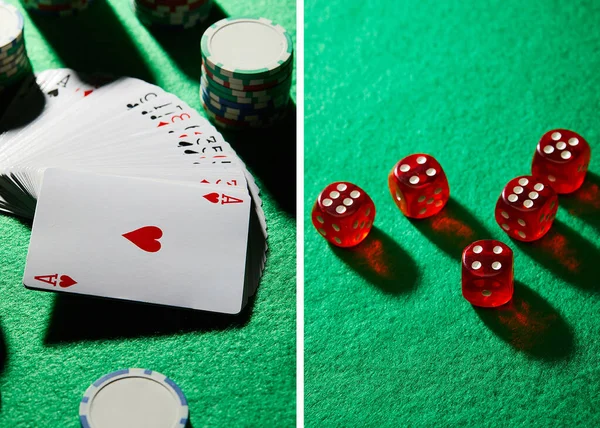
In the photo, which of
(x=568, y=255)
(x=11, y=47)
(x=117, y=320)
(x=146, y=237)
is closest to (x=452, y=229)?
(x=568, y=255)

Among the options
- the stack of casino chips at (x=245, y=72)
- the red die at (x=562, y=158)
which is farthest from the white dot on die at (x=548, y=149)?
the stack of casino chips at (x=245, y=72)

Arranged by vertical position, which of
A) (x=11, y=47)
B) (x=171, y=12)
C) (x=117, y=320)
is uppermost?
(x=11, y=47)

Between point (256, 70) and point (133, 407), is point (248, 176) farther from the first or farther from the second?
point (133, 407)

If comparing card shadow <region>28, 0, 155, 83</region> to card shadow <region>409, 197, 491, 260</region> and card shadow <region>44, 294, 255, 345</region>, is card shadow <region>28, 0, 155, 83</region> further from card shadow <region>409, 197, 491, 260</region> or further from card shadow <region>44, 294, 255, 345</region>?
card shadow <region>409, 197, 491, 260</region>

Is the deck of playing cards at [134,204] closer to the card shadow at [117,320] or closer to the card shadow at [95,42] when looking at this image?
the card shadow at [117,320]

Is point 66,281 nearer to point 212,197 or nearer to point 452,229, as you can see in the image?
point 212,197
